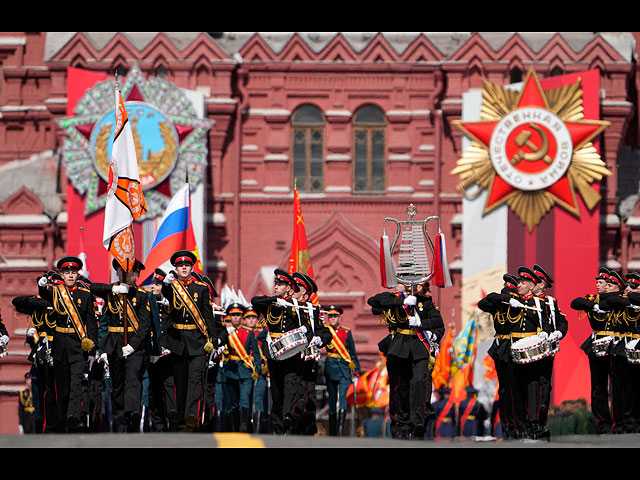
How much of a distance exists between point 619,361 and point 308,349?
3.59 m

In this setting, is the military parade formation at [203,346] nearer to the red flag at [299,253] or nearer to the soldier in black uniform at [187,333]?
the soldier in black uniform at [187,333]

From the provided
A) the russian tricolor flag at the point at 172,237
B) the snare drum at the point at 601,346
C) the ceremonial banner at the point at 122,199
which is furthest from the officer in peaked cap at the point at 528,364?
the russian tricolor flag at the point at 172,237

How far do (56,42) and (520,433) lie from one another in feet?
46.7

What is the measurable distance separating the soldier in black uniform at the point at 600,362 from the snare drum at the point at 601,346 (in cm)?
2

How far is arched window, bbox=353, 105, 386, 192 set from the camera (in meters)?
25.3

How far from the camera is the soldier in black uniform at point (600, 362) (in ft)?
49.9

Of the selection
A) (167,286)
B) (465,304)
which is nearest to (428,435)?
(167,286)

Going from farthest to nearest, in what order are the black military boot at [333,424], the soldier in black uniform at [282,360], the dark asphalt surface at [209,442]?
the black military boot at [333,424] < the soldier in black uniform at [282,360] < the dark asphalt surface at [209,442]

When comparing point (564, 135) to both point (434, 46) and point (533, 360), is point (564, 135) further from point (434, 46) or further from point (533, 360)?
point (533, 360)

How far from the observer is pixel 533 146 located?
24.2 m

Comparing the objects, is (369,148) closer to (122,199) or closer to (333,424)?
(333,424)

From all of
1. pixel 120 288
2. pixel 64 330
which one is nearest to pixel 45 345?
pixel 64 330

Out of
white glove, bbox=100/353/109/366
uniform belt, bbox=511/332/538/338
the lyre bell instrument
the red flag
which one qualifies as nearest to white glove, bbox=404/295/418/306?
the lyre bell instrument

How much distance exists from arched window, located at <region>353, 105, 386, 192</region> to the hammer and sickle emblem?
2.60 meters
